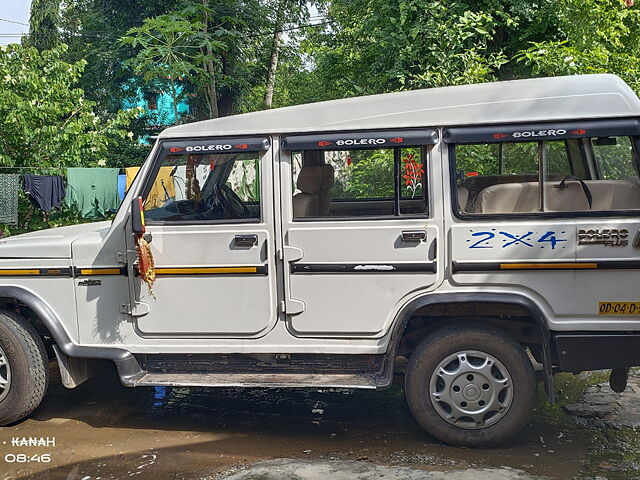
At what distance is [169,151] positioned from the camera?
505cm

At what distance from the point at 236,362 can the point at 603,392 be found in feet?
10.4

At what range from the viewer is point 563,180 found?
4.73 meters

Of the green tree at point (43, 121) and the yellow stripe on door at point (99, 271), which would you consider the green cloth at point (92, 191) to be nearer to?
the green tree at point (43, 121)

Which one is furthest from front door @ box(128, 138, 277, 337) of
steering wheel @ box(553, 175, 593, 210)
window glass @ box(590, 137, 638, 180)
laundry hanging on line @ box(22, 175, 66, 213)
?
laundry hanging on line @ box(22, 175, 66, 213)

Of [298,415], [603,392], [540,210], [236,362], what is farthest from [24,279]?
[603,392]

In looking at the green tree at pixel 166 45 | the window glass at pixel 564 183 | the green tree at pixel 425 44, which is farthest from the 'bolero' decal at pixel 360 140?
the green tree at pixel 166 45

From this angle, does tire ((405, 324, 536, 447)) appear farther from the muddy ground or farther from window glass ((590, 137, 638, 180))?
window glass ((590, 137, 638, 180))

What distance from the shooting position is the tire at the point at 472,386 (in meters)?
4.70

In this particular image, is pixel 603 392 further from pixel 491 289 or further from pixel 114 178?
pixel 114 178

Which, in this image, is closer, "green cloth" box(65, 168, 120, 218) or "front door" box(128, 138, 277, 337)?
"front door" box(128, 138, 277, 337)

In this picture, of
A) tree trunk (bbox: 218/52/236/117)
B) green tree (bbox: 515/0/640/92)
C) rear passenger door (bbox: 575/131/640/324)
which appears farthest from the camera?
tree trunk (bbox: 218/52/236/117)
